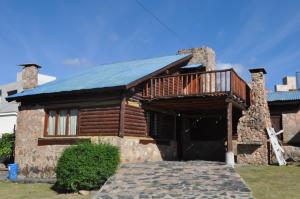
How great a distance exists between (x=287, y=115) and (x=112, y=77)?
13.0m

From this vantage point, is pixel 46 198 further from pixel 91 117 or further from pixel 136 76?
pixel 136 76

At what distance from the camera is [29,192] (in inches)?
622

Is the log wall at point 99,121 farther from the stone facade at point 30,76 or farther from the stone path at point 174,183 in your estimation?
the stone facade at point 30,76

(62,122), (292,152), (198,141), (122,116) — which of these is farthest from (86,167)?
(292,152)

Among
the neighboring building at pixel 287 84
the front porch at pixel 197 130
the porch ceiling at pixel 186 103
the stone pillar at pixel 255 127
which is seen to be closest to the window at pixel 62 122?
the porch ceiling at pixel 186 103

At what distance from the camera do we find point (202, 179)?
557 inches

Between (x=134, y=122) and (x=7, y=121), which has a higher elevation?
(x=7, y=121)

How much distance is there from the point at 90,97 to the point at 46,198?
6001mm

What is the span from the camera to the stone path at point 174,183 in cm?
1261

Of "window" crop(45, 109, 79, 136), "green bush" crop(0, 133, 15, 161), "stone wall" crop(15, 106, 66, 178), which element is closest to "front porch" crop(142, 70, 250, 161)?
"window" crop(45, 109, 79, 136)

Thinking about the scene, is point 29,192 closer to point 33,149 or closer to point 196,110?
point 33,149

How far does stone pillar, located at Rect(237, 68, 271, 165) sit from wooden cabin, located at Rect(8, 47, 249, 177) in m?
0.69

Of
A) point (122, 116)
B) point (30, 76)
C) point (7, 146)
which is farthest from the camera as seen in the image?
point (7, 146)

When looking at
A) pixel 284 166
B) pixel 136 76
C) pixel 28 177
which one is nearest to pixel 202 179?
pixel 136 76
